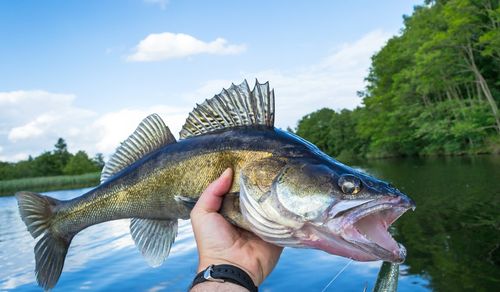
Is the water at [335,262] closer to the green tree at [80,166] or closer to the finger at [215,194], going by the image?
the finger at [215,194]

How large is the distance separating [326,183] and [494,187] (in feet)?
53.2

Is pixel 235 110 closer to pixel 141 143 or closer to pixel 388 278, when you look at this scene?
pixel 141 143

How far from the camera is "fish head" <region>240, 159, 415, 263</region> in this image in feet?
7.11

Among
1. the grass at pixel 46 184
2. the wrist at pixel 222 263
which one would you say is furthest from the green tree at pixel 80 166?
the wrist at pixel 222 263

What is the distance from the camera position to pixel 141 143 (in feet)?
11.1

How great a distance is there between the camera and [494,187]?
15961 mm

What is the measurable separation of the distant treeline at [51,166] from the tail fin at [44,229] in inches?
3968

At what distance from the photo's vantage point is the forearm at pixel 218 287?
2277 millimetres

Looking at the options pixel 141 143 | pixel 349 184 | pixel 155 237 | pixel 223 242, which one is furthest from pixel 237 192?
pixel 141 143

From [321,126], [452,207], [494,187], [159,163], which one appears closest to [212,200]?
[159,163]

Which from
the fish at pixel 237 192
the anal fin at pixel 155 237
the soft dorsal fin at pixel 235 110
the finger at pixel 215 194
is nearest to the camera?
the fish at pixel 237 192

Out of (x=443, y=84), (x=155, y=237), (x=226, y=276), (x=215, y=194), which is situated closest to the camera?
(x=226, y=276)

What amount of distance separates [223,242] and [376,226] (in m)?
0.91

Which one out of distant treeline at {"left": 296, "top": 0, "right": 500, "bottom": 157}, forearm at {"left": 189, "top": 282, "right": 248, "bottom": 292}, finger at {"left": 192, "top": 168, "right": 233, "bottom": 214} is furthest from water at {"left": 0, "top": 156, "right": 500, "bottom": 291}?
distant treeline at {"left": 296, "top": 0, "right": 500, "bottom": 157}
